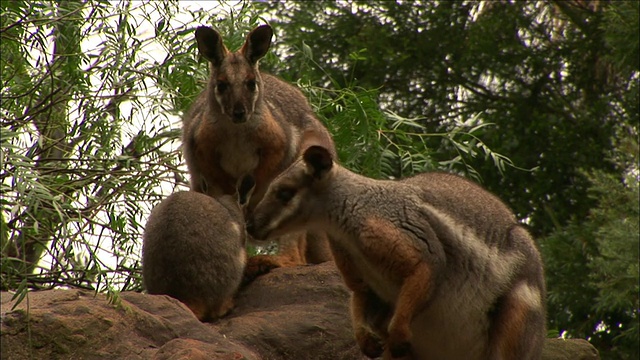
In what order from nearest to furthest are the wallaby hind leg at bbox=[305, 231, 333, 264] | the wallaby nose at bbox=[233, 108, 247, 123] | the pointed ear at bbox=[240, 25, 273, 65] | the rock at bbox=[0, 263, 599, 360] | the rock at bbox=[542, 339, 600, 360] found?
the rock at bbox=[0, 263, 599, 360]
the rock at bbox=[542, 339, 600, 360]
the wallaby nose at bbox=[233, 108, 247, 123]
the pointed ear at bbox=[240, 25, 273, 65]
the wallaby hind leg at bbox=[305, 231, 333, 264]

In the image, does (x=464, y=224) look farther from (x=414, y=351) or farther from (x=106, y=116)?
(x=106, y=116)

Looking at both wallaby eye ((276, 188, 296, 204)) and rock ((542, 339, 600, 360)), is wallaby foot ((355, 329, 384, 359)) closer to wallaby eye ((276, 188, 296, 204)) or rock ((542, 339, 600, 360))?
wallaby eye ((276, 188, 296, 204))

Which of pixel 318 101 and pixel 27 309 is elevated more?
pixel 318 101

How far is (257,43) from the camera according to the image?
7832 mm

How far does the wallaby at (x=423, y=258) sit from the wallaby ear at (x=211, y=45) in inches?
64.9

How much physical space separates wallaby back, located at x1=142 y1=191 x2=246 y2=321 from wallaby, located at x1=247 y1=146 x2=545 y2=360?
68 centimetres

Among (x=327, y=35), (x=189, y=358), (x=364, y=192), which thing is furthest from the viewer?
(x=327, y=35)

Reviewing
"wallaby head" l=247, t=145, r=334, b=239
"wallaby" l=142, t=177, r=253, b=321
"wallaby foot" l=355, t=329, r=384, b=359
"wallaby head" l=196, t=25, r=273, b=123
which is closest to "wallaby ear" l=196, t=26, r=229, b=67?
"wallaby head" l=196, t=25, r=273, b=123

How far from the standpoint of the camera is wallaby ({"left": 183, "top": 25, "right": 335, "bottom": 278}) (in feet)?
25.2

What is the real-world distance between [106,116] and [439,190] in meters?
2.98

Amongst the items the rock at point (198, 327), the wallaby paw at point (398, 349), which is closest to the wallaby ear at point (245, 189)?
the rock at point (198, 327)

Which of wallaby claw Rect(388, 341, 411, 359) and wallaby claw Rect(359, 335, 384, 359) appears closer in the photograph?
wallaby claw Rect(388, 341, 411, 359)

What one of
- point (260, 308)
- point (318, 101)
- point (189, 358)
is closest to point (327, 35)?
point (318, 101)

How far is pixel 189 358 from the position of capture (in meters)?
5.57
